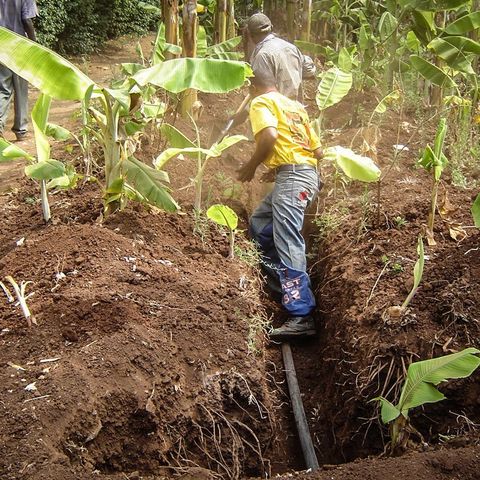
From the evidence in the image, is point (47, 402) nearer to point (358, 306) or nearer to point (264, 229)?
point (358, 306)

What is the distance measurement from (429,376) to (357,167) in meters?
2.33

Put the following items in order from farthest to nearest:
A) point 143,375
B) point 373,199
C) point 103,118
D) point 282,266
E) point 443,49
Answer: point 443,49 < point 373,199 < point 282,266 < point 103,118 < point 143,375

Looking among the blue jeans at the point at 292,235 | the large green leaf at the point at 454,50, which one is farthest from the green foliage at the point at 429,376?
the large green leaf at the point at 454,50

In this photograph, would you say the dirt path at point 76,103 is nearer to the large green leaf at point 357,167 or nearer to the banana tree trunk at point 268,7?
the banana tree trunk at point 268,7

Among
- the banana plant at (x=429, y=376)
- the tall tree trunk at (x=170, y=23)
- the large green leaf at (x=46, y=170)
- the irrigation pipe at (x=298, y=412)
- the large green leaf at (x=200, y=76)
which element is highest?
the large green leaf at (x=200, y=76)

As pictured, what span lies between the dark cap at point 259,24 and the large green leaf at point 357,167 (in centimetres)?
155

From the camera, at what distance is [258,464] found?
172 inches

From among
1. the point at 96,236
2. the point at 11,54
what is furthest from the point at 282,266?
the point at 11,54

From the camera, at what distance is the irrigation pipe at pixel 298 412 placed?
15.4 feet

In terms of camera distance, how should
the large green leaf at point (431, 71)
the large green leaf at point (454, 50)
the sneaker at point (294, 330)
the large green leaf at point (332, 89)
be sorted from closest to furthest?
1. the sneaker at point (294, 330)
2. the large green leaf at point (454, 50)
3. the large green leaf at point (431, 71)
4. the large green leaf at point (332, 89)

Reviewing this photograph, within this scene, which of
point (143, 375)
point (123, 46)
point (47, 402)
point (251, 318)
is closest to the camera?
point (47, 402)

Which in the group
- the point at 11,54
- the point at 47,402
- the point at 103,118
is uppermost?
the point at 11,54

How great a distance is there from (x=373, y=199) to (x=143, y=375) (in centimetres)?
313

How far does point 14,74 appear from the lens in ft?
26.3
